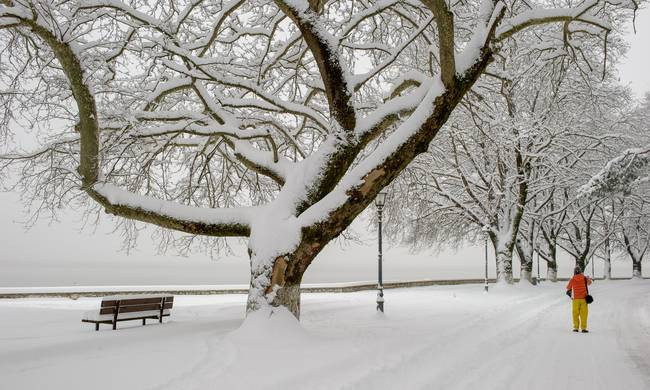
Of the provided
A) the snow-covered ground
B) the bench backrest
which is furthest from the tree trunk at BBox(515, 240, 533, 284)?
the bench backrest

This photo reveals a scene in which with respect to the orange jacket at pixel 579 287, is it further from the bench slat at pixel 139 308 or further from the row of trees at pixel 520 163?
the bench slat at pixel 139 308

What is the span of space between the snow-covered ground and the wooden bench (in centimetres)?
32

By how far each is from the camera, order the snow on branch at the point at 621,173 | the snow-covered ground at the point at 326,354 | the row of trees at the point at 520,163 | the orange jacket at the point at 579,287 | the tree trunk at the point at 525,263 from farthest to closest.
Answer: the tree trunk at the point at 525,263 < the row of trees at the point at 520,163 < the snow on branch at the point at 621,173 < the orange jacket at the point at 579,287 < the snow-covered ground at the point at 326,354

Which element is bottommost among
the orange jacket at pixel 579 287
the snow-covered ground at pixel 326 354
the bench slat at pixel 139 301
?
the snow-covered ground at pixel 326 354

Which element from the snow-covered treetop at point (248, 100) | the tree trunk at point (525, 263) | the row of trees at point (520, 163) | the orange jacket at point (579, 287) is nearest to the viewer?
the snow-covered treetop at point (248, 100)

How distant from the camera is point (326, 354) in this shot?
7.18 metres

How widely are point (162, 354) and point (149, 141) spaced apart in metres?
5.53

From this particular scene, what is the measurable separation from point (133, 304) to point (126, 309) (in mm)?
224

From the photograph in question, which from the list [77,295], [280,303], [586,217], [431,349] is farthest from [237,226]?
[586,217]

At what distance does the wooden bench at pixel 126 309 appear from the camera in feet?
34.1

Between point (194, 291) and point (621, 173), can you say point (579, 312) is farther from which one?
point (194, 291)

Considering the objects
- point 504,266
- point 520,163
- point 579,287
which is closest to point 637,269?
point 504,266

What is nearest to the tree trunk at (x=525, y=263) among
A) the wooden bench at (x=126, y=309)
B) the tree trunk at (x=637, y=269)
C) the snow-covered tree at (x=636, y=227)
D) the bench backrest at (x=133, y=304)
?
the snow-covered tree at (x=636, y=227)

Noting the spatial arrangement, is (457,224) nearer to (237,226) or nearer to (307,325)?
(307,325)
